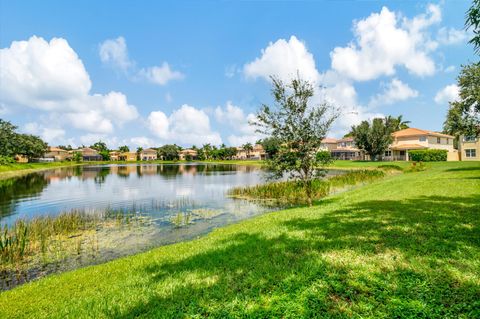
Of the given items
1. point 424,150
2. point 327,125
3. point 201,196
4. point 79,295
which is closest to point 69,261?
point 79,295

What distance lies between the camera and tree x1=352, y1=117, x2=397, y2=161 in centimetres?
7063

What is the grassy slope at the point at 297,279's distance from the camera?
190 inches

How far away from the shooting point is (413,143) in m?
74.4

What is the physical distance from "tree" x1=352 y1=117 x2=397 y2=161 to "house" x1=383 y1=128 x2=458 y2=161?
5.06 meters

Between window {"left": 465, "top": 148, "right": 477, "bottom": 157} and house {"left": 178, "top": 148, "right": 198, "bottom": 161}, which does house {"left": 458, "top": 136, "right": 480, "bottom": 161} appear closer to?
window {"left": 465, "top": 148, "right": 477, "bottom": 157}

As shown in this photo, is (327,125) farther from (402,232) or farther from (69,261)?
(69,261)

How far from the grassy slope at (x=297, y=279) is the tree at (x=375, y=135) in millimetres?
68009

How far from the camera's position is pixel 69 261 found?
11250mm

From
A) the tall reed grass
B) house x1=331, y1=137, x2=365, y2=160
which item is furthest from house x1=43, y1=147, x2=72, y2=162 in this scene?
the tall reed grass

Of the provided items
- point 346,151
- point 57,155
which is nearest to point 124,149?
point 57,155

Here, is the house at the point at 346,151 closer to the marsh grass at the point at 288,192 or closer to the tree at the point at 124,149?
the marsh grass at the point at 288,192

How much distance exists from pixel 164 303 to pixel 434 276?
18.3 feet

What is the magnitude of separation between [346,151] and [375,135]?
29843 mm

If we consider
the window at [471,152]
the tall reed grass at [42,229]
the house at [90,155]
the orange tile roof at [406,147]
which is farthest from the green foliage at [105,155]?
the window at [471,152]
